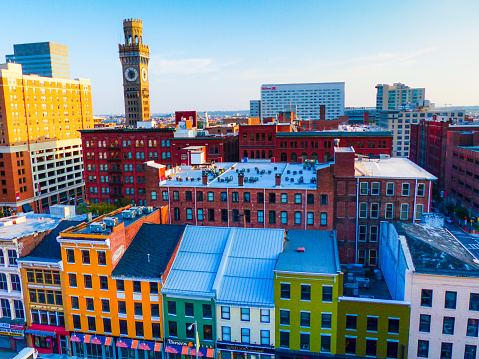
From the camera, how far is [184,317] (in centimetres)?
4228

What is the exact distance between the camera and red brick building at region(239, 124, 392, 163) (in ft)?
342

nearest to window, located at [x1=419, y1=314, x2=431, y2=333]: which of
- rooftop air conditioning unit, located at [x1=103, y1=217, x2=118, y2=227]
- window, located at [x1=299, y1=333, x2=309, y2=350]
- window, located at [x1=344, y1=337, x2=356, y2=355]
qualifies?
window, located at [x1=344, y1=337, x2=356, y2=355]

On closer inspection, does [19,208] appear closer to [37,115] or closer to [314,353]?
[37,115]

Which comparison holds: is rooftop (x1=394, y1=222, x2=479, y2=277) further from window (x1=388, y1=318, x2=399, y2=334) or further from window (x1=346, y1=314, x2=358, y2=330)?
window (x1=346, y1=314, x2=358, y2=330)

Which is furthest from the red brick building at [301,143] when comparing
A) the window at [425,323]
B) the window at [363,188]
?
the window at [425,323]

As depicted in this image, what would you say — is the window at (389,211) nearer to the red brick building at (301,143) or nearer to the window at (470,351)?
the window at (470,351)

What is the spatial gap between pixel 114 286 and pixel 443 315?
35667 millimetres

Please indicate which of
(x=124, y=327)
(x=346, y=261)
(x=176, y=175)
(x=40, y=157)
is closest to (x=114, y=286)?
(x=124, y=327)

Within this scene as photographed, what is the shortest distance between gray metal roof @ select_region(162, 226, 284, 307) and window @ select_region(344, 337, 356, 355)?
911 centimetres

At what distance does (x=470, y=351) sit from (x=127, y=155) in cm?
9920

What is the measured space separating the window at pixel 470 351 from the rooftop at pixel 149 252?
3277 centimetres

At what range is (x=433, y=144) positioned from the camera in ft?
474

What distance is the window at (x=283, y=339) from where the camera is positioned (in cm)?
4097

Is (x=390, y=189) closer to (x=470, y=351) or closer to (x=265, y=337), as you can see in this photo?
(x=470, y=351)
